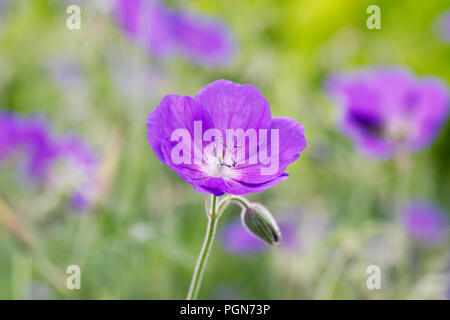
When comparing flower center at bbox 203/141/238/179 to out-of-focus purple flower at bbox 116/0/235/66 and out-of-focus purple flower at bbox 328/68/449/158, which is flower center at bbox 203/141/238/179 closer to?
out-of-focus purple flower at bbox 328/68/449/158

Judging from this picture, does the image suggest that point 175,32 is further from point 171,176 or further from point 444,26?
point 444,26

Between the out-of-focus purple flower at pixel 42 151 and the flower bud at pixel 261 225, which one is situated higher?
the out-of-focus purple flower at pixel 42 151

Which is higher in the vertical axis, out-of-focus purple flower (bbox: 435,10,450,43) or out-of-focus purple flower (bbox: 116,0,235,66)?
out-of-focus purple flower (bbox: 435,10,450,43)

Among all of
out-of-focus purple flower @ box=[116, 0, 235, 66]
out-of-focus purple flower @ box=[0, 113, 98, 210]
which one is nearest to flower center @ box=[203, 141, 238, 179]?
out-of-focus purple flower @ box=[0, 113, 98, 210]

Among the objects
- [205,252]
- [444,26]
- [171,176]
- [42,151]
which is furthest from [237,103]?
[444,26]

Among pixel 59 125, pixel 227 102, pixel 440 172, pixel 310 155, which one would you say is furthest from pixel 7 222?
pixel 440 172

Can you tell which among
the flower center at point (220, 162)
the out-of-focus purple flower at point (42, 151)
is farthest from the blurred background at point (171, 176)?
the flower center at point (220, 162)

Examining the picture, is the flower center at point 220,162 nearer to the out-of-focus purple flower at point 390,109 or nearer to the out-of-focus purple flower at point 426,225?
the out-of-focus purple flower at point 390,109
